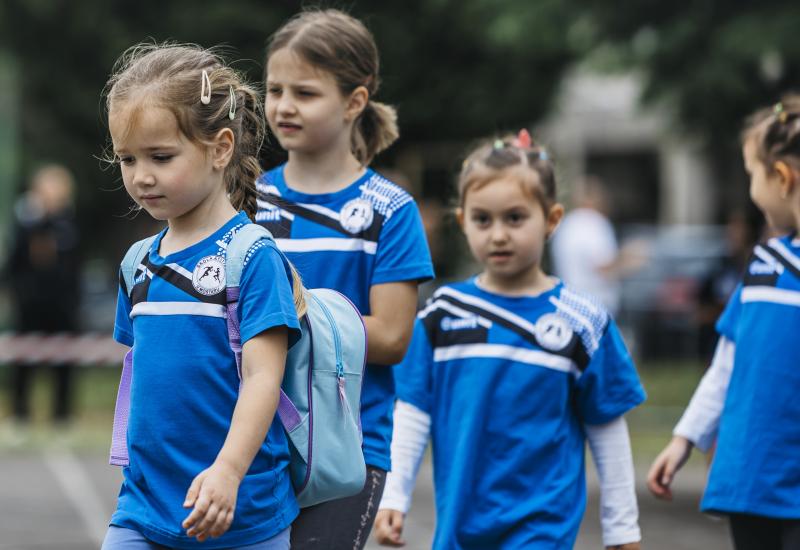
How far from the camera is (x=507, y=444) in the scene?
14.1 ft

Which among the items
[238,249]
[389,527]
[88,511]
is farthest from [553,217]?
[88,511]

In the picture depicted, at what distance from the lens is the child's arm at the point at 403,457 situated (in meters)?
4.39

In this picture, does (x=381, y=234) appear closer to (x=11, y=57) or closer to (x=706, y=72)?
(x=706, y=72)

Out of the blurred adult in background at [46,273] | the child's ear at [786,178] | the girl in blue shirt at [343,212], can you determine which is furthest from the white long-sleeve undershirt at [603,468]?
the blurred adult in background at [46,273]

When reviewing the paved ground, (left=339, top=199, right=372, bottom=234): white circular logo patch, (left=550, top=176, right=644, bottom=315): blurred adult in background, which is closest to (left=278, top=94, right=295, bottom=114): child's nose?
(left=339, top=199, right=372, bottom=234): white circular logo patch

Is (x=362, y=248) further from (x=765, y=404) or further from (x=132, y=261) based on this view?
(x=765, y=404)

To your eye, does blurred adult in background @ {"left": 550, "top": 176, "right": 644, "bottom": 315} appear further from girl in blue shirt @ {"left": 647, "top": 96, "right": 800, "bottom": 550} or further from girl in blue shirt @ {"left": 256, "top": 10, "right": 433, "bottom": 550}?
girl in blue shirt @ {"left": 256, "top": 10, "right": 433, "bottom": 550}

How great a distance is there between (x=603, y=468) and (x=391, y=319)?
0.88 metres

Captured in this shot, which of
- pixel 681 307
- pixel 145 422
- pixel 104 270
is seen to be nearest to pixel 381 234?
pixel 145 422

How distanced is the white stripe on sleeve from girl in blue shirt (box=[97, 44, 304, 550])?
104cm

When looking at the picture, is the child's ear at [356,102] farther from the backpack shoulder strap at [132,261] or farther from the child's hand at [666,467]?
the child's hand at [666,467]

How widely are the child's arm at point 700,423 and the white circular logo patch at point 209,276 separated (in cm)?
172

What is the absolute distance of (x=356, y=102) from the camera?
→ 4289 millimetres

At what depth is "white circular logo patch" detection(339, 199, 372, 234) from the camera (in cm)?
406
